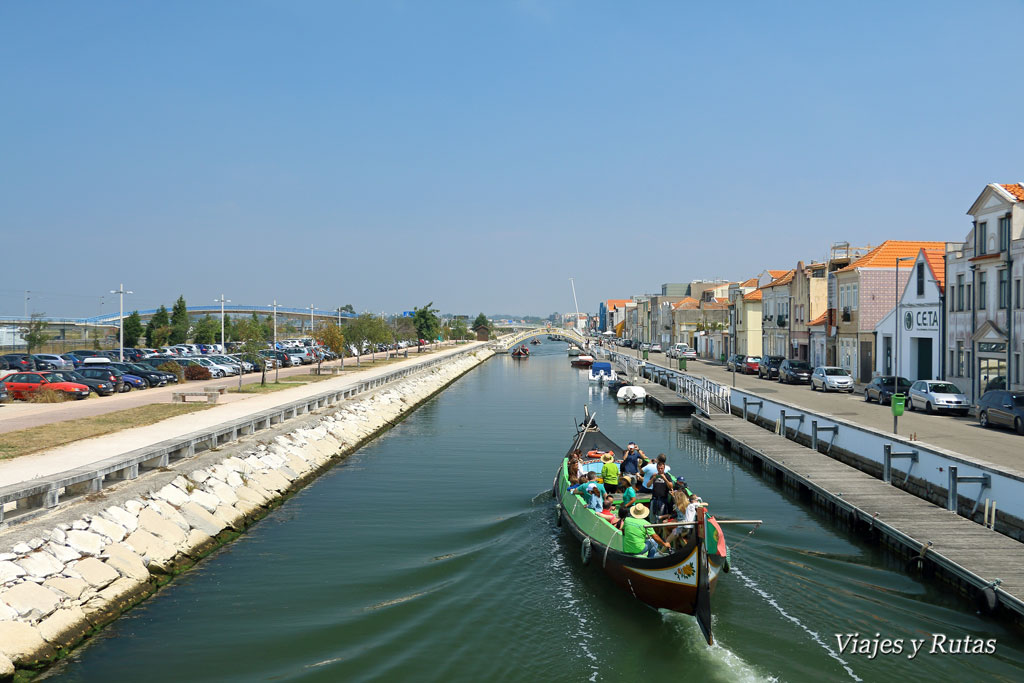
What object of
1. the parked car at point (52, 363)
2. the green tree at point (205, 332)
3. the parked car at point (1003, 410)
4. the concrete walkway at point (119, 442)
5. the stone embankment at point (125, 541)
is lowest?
the stone embankment at point (125, 541)

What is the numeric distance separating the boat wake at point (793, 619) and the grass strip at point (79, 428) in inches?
806

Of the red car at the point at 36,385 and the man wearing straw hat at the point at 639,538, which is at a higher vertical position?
the red car at the point at 36,385

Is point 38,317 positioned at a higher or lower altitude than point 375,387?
higher

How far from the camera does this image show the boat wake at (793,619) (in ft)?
42.7

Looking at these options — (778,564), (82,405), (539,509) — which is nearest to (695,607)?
(778,564)

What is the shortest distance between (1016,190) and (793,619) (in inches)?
1307

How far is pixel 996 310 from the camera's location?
38594 millimetres

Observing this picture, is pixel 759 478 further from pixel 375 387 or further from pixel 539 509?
pixel 375 387

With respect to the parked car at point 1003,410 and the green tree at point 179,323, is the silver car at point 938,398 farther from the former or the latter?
the green tree at point 179,323

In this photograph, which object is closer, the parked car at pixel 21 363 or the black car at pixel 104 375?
the black car at pixel 104 375

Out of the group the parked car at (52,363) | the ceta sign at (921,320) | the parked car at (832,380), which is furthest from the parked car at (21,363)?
the ceta sign at (921,320)

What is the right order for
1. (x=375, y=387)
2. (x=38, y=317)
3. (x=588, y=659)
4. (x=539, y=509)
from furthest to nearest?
(x=38, y=317), (x=375, y=387), (x=539, y=509), (x=588, y=659)

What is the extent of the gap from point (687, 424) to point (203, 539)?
105 feet

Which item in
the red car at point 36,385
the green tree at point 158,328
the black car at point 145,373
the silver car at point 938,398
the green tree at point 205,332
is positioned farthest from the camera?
Answer: the green tree at point 205,332
